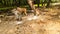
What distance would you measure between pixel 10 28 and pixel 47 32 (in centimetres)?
Answer: 140

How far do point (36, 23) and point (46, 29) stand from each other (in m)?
0.73

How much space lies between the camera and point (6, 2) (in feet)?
28.5

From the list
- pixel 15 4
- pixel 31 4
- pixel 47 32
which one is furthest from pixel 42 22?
pixel 15 4

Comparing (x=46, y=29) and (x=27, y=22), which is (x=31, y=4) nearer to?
(x=27, y=22)

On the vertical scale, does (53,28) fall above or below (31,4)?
below

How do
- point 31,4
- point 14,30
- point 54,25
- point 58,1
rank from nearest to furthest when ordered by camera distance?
1. point 14,30
2. point 54,25
3. point 31,4
4. point 58,1

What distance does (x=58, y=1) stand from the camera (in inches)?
408

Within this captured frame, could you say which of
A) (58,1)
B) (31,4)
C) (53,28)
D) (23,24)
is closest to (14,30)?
(23,24)

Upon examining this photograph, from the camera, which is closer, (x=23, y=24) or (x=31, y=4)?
(x=23, y=24)

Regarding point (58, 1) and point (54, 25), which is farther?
point (58, 1)

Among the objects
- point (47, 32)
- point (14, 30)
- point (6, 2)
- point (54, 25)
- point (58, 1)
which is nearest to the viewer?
point (47, 32)

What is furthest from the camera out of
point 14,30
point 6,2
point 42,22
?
point 6,2

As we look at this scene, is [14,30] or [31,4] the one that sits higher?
[31,4]

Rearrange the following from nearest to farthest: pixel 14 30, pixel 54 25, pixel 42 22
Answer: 1. pixel 14 30
2. pixel 54 25
3. pixel 42 22
